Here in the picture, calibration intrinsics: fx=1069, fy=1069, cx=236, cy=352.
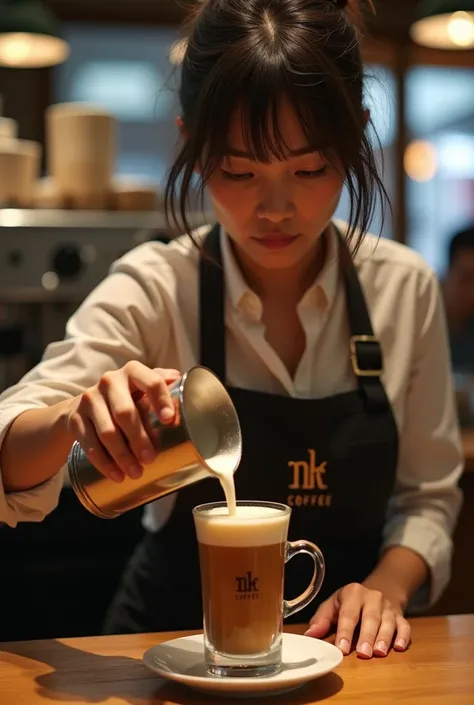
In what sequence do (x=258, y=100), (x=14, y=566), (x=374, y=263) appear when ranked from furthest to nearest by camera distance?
(x=14, y=566) < (x=374, y=263) < (x=258, y=100)

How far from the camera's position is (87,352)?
1541 millimetres

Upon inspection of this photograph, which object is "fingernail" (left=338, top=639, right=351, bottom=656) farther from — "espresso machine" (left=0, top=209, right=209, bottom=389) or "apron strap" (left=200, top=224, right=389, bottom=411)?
"espresso machine" (left=0, top=209, right=209, bottom=389)

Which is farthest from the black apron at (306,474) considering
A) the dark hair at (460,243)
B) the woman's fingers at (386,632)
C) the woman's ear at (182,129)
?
the dark hair at (460,243)

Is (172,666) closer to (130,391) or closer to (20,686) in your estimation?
(20,686)

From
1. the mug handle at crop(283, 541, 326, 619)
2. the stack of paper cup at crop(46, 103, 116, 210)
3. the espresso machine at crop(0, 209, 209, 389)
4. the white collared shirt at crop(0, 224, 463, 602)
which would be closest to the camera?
the mug handle at crop(283, 541, 326, 619)

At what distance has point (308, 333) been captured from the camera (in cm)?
168

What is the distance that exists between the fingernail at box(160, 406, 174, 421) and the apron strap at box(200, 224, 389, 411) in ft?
1.95

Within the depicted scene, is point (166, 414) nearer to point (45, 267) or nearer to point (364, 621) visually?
point (364, 621)

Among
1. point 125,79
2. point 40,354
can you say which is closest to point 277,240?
point 40,354

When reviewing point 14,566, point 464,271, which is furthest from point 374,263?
point 464,271

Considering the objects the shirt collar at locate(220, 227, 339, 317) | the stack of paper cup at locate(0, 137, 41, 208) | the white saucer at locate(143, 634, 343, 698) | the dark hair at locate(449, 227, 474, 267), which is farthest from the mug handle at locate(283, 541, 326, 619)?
the dark hair at locate(449, 227, 474, 267)

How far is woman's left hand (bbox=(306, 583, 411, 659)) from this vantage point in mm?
1256

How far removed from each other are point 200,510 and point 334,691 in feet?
0.76

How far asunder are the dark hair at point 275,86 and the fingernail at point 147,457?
0.47 meters
